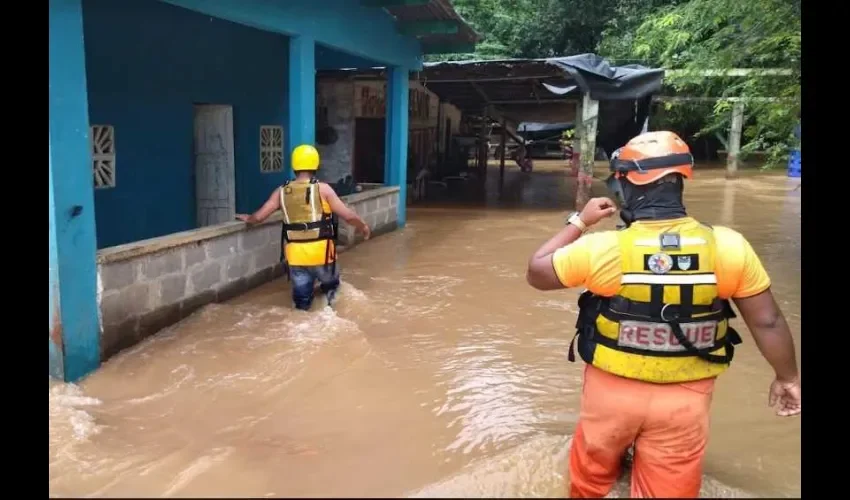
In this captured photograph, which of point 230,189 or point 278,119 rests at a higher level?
point 278,119

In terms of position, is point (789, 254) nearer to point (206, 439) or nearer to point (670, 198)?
point (670, 198)

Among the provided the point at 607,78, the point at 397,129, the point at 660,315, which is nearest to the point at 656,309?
the point at 660,315

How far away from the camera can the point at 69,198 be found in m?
4.43

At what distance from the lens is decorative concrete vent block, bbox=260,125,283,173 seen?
1066cm

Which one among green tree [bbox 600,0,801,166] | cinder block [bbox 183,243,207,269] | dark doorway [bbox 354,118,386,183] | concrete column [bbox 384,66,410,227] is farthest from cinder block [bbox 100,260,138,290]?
dark doorway [bbox 354,118,386,183]

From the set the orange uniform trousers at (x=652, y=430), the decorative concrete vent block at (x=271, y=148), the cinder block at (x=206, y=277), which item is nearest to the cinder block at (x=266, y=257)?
the cinder block at (x=206, y=277)

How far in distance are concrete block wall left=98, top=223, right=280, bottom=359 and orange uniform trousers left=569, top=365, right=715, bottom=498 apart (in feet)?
12.2

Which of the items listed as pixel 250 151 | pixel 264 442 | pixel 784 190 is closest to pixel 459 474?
pixel 264 442

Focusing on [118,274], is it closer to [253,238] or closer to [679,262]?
[253,238]

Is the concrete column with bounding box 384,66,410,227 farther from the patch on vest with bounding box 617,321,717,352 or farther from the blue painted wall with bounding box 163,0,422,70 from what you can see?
the patch on vest with bounding box 617,321,717,352

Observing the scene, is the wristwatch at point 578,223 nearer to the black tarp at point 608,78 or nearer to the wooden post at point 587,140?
the black tarp at point 608,78

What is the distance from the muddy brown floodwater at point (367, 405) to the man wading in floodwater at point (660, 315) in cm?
38
